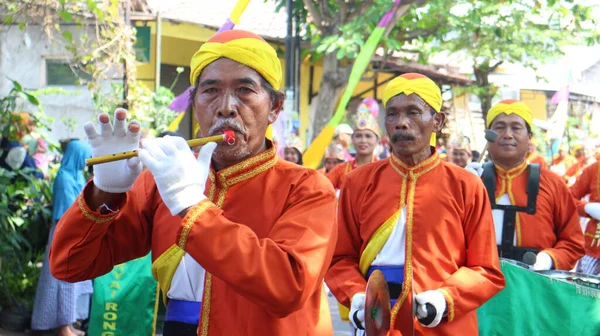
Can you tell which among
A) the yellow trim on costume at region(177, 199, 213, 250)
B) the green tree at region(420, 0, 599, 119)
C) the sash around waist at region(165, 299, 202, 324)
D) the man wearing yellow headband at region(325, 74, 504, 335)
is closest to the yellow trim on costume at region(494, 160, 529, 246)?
the man wearing yellow headband at region(325, 74, 504, 335)

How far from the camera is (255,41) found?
9.71 feet

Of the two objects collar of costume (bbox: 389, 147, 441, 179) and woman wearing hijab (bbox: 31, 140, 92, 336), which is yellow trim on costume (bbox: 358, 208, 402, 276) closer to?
collar of costume (bbox: 389, 147, 441, 179)

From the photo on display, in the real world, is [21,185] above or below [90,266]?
below

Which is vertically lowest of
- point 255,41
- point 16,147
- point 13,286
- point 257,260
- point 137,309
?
point 13,286

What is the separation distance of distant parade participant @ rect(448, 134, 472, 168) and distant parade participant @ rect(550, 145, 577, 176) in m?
9.19

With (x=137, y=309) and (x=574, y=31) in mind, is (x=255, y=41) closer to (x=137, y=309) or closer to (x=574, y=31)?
(x=137, y=309)

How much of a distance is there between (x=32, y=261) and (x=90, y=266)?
5.81 meters

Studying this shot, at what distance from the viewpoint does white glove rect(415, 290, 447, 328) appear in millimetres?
3936

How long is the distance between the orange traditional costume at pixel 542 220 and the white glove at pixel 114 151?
353 cm

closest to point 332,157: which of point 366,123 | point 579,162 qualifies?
point 366,123

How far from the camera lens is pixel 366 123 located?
9086 mm

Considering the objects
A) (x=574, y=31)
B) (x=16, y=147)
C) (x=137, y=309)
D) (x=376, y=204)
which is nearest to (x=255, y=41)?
(x=376, y=204)

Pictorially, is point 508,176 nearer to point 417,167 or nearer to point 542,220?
point 542,220

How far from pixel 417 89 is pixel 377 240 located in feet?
2.75
